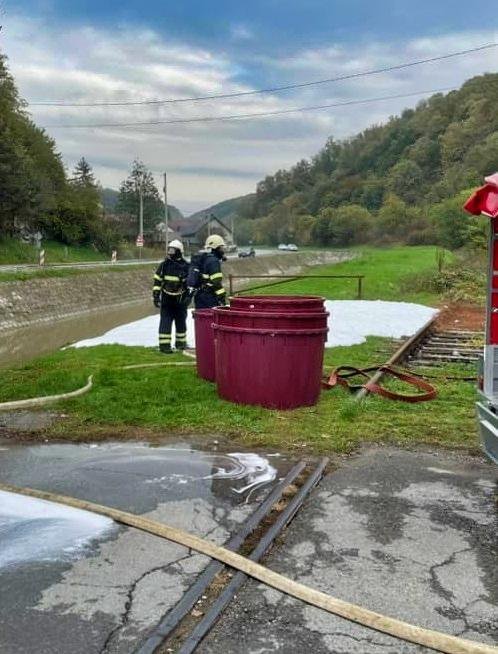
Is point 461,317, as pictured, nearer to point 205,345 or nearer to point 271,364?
point 205,345

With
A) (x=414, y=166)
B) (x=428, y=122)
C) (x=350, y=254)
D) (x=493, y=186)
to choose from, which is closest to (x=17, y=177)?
(x=493, y=186)

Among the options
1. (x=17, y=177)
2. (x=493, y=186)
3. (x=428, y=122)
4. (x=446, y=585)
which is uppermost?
(x=428, y=122)

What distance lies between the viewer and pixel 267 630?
3066 millimetres

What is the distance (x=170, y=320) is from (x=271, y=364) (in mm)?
4644

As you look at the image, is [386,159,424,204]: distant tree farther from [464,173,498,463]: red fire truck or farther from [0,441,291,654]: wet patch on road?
[0,441,291,654]: wet patch on road

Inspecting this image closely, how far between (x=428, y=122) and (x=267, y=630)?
135 meters

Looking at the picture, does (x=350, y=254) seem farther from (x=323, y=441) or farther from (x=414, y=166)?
(x=323, y=441)

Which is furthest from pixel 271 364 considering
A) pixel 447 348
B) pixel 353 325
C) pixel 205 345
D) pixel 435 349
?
pixel 353 325

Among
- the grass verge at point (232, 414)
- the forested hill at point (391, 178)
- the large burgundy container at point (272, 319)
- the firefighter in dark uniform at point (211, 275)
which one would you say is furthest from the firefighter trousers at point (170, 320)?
the forested hill at point (391, 178)

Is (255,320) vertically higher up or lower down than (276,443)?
higher up

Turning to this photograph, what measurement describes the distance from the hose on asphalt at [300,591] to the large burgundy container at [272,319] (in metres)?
2.97

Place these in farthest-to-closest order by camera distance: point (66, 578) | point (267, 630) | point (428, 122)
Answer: point (428, 122) < point (66, 578) < point (267, 630)

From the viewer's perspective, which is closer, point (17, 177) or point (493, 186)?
point (493, 186)

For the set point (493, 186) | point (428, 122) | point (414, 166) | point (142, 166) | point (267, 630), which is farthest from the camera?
point (428, 122)
